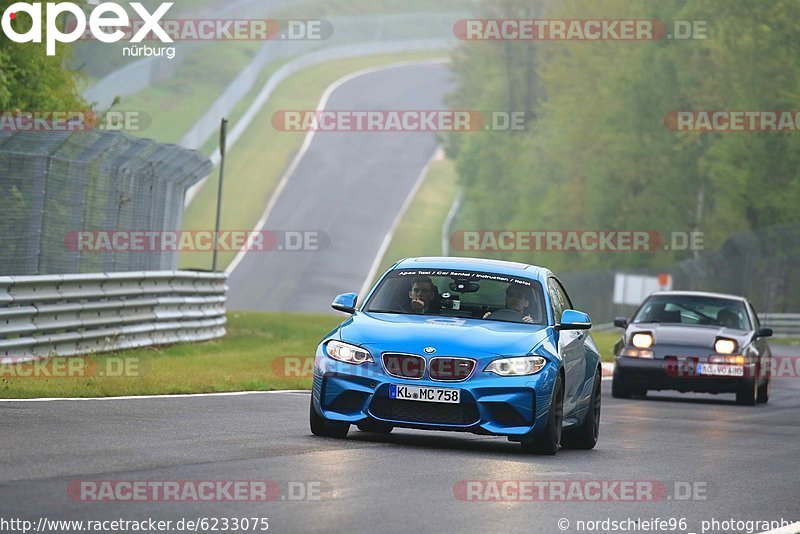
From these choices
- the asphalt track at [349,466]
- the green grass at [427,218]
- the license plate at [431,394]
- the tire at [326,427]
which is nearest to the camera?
the asphalt track at [349,466]

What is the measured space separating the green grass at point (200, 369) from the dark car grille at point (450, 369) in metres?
4.85

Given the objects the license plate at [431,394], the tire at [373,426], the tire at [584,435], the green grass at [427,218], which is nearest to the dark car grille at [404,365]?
the license plate at [431,394]

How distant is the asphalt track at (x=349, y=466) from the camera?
8.77 meters

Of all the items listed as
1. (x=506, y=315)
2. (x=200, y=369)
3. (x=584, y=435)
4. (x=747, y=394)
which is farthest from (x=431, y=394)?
(x=747, y=394)

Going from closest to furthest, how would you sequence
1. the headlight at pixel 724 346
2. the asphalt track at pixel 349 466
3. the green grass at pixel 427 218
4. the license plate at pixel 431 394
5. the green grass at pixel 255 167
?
1. the asphalt track at pixel 349 466
2. the license plate at pixel 431 394
3. the headlight at pixel 724 346
4. the green grass at pixel 255 167
5. the green grass at pixel 427 218

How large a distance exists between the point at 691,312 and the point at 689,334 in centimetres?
107

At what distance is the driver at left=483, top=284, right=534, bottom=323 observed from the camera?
45.2 feet

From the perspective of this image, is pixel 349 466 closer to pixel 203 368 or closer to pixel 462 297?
pixel 462 297

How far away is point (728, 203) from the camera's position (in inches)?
2282

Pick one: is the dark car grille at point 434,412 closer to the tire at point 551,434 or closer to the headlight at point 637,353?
the tire at point 551,434

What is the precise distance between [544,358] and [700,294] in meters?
10.7

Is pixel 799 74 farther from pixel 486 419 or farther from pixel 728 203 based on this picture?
pixel 486 419

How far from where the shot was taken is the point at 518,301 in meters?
13.9

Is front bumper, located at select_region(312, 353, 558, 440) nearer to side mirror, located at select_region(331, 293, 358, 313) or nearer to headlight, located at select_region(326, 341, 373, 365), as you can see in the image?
headlight, located at select_region(326, 341, 373, 365)
